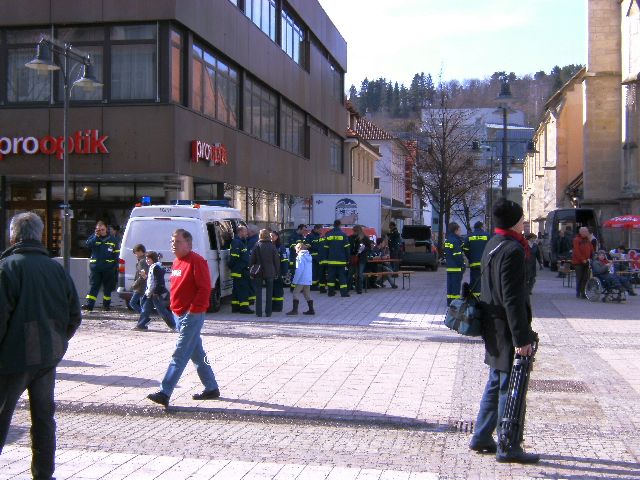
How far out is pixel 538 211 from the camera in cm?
7025

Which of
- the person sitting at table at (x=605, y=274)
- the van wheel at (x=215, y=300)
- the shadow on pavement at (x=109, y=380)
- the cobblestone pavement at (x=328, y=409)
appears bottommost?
the cobblestone pavement at (x=328, y=409)

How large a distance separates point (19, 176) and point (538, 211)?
177ft

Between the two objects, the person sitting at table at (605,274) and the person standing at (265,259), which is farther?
the person sitting at table at (605,274)

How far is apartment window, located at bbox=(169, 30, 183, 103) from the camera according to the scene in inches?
873

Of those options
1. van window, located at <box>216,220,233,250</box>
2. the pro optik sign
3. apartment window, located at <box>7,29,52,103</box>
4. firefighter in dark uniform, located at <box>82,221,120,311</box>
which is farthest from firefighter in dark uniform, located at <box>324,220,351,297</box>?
apartment window, located at <box>7,29,52,103</box>

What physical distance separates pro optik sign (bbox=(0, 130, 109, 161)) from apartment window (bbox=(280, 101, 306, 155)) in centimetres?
1284

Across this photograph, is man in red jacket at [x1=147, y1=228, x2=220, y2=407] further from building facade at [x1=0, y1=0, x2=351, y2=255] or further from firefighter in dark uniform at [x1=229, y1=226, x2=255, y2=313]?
building facade at [x1=0, y1=0, x2=351, y2=255]

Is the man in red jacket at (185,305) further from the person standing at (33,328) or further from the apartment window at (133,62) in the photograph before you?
the apartment window at (133,62)

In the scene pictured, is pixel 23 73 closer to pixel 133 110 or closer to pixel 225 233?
pixel 133 110

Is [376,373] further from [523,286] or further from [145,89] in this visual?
[145,89]

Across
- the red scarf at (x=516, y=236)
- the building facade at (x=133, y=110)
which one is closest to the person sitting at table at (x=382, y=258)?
the building facade at (x=133, y=110)

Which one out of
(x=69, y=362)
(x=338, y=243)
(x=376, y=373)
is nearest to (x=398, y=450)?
(x=376, y=373)

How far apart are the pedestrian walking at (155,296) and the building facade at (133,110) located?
8.15 metres

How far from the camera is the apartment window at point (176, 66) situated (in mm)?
22172
